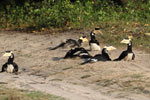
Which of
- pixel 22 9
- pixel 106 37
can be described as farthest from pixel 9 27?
pixel 106 37

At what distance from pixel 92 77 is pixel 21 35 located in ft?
25.8

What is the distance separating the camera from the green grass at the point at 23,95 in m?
8.75

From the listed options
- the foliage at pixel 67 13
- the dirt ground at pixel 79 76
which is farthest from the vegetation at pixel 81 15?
the dirt ground at pixel 79 76

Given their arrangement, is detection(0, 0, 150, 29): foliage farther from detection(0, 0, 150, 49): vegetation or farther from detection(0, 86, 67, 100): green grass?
detection(0, 86, 67, 100): green grass

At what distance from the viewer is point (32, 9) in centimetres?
2188

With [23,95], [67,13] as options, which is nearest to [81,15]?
[67,13]

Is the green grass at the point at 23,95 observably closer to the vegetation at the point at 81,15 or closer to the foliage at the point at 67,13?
the vegetation at the point at 81,15

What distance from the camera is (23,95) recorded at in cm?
903

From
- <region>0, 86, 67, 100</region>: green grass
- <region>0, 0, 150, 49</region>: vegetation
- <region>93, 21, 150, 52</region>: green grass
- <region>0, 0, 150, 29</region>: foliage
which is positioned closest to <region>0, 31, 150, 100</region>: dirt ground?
<region>0, 86, 67, 100</region>: green grass

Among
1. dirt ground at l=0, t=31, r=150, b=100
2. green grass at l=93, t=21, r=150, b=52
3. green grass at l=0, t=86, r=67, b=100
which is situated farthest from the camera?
green grass at l=93, t=21, r=150, b=52

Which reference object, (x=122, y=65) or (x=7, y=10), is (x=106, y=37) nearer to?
(x=122, y=65)

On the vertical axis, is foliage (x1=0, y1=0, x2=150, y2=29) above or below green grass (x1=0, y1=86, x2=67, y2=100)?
above

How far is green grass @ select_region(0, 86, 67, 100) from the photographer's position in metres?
8.75

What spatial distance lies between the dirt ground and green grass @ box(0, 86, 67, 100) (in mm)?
392
